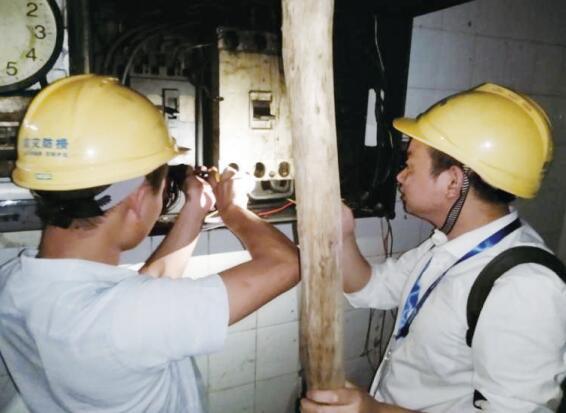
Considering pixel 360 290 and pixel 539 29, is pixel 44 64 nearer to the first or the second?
pixel 360 290

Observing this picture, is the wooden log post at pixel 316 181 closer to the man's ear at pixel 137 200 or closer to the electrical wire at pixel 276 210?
the man's ear at pixel 137 200

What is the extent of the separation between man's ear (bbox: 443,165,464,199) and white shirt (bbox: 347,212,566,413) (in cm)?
17

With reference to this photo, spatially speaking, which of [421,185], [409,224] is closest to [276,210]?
[421,185]

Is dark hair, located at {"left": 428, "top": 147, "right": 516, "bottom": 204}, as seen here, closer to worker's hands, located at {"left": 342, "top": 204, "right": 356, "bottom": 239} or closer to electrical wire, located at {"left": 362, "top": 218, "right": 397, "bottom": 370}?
worker's hands, located at {"left": 342, "top": 204, "right": 356, "bottom": 239}

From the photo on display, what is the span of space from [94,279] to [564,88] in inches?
157

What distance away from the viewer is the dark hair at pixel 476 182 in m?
1.42

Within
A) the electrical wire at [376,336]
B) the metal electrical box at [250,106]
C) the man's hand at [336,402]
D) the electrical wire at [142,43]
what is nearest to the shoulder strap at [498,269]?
the man's hand at [336,402]

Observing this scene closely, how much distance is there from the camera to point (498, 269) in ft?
4.11

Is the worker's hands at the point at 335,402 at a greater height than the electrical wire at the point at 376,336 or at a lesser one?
greater

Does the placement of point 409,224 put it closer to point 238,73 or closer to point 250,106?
point 250,106

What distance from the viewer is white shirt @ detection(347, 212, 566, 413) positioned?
1.13 meters

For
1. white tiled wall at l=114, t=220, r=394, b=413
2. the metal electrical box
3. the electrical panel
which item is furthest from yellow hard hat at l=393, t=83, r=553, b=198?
white tiled wall at l=114, t=220, r=394, b=413

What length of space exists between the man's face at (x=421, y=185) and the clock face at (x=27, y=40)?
1.58 metres

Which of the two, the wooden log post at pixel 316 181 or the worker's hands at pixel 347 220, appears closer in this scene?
the wooden log post at pixel 316 181
